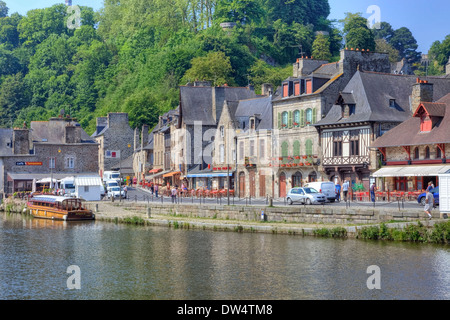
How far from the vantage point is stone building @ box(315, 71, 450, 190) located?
4397 cm

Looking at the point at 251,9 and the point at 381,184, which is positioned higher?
the point at 251,9

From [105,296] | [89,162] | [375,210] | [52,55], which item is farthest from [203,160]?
[52,55]

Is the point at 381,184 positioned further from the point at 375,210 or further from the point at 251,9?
the point at 251,9

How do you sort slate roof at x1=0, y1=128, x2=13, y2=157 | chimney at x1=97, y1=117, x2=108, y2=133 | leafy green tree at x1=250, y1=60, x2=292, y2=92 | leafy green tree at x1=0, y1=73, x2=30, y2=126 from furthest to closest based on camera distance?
1. leafy green tree at x1=0, y1=73, x2=30, y2=126
2. leafy green tree at x1=250, y1=60, x2=292, y2=92
3. chimney at x1=97, y1=117, x2=108, y2=133
4. slate roof at x1=0, y1=128, x2=13, y2=157

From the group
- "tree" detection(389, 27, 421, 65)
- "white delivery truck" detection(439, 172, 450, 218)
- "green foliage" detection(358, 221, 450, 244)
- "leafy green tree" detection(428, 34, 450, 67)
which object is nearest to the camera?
"green foliage" detection(358, 221, 450, 244)

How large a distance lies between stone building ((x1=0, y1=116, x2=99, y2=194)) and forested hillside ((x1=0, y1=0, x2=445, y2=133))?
67.6 feet

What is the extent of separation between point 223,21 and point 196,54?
11.9 m

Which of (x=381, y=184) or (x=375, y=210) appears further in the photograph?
(x=381, y=184)

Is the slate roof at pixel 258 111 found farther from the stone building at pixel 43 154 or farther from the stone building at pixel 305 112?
the stone building at pixel 43 154

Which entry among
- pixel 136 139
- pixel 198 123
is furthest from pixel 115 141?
pixel 198 123

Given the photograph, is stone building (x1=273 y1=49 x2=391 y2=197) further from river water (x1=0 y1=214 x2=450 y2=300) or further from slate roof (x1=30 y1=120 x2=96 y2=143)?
slate roof (x1=30 y1=120 x2=96 y2=143)

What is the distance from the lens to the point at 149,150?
75.9 metres

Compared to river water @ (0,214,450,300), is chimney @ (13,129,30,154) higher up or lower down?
higher up

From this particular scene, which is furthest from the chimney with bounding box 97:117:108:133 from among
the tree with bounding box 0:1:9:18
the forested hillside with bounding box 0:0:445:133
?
the tree with bounding box 0:1:9:18
